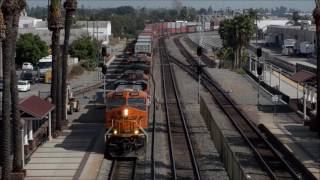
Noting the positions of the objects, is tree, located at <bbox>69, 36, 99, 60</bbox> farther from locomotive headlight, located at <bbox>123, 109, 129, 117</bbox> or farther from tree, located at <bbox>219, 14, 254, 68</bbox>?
locomotive headlight, located at <bbox>123, 109, 129, 117</bbox>

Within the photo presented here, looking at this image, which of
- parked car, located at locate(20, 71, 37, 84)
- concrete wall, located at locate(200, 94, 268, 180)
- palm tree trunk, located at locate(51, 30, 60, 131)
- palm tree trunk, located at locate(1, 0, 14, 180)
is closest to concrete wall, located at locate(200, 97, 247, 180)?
concrete wall, located at locate(200, 94, 268, 180)

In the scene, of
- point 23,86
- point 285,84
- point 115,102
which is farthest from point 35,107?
point 285,84

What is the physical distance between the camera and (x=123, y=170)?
27.1 meters

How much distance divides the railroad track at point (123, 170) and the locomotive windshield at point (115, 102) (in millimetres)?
2353

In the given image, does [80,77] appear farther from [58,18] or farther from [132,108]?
[132,108]

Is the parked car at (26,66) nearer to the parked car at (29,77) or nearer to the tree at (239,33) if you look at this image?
the parked car at (29,77)

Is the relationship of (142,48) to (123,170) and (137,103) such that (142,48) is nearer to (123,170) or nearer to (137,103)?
(137,103)

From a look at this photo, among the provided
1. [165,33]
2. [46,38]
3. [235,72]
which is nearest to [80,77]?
[235,72]

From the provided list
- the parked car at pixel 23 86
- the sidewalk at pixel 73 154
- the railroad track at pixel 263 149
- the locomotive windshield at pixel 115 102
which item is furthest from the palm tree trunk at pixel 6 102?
the parked car at pixel 23 86

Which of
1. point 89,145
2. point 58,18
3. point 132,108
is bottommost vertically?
point 89,145

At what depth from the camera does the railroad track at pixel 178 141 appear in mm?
26250

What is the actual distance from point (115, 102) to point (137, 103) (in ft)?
3.04

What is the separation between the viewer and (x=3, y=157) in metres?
23.4

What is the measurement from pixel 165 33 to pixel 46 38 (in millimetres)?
65161
